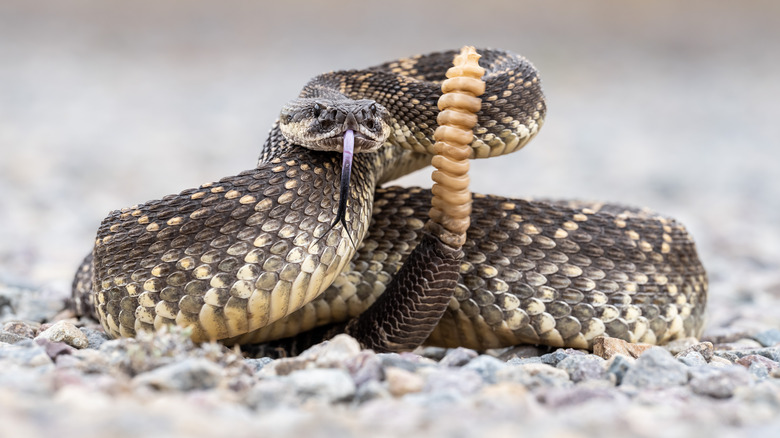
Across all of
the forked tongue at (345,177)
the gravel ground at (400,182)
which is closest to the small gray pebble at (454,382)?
the gravel ground at (400,182)

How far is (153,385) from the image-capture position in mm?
3334

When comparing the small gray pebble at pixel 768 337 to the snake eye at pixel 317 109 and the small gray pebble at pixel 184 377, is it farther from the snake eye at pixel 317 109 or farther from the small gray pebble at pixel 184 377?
the small gray pebble at pixel 184 377

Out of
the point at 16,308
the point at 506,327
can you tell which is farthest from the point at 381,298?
the point at 16,308

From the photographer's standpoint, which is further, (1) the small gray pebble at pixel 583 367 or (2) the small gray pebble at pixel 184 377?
(1) the small gray pebble at pixel 583 367

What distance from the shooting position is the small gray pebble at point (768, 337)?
5.87 m

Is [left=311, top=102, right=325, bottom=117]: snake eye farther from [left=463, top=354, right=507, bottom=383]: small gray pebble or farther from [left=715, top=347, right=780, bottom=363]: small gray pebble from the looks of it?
[left=715, top=347, right=780, bottom=363]: small gray pebble

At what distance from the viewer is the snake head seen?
4875 millimetres

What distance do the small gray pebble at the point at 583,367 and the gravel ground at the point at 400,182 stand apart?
1 cm

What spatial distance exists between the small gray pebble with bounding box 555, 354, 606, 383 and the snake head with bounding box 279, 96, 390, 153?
68.3 inches

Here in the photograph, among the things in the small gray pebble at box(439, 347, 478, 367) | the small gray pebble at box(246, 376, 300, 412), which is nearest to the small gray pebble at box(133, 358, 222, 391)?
the small gray pebble at box(246, 376, 300, 412)

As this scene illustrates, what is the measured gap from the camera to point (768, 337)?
5953 millimetres

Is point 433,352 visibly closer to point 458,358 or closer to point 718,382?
point 458,358

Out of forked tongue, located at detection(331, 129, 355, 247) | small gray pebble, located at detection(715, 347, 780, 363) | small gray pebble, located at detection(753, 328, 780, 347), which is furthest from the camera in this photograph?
small gray pebble, located at detection(753, 328, 780, 347)

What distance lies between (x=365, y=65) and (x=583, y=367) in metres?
17.5
